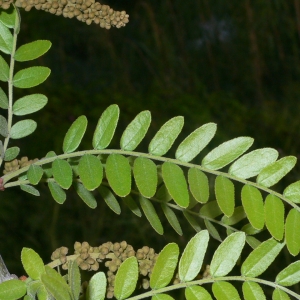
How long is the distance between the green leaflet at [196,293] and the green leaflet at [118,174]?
11cm

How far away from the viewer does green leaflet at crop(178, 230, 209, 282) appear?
0.51 m

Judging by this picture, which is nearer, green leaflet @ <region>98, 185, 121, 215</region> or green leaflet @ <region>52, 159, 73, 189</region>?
green leaflet @ <region>52, 159, 73, 189</region>

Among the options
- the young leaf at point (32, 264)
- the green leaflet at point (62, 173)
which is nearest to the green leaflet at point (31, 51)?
the green leaflet at point (62, 173)

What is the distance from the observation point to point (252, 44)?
3.64 meters

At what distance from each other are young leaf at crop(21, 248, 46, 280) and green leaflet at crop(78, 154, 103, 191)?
88mm

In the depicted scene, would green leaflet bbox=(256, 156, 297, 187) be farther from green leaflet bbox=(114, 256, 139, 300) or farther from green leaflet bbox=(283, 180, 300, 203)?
green leaflet bbox=(114, 256, 139, 300)

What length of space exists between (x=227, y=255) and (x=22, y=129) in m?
0.26

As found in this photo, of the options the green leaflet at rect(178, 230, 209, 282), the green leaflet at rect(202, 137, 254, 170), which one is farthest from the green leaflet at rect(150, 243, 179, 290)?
the green leaflet at rect(202, 137, 254, 170)

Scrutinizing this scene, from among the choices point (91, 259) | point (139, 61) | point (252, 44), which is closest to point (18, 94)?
point (91, 259)

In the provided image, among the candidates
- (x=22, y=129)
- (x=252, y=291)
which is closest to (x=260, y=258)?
(x=252, y=291)

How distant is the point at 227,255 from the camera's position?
1.73ft

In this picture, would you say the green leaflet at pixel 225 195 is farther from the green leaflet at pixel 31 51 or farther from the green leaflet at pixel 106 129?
the green leaflet at pixel 31 51

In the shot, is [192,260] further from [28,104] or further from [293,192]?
[28,104]


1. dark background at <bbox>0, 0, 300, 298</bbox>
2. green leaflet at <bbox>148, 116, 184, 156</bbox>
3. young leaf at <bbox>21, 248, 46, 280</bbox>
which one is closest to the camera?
young leaf at <bbox>21, 248, 46, 280</bbox>
